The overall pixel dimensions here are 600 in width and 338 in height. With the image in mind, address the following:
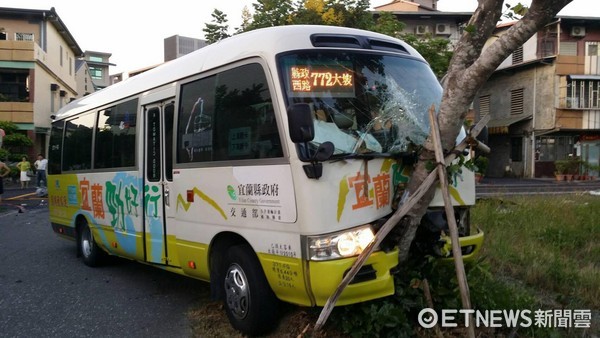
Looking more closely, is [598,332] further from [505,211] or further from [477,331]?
[505,211]

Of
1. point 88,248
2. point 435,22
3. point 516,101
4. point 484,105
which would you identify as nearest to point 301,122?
point 88,248

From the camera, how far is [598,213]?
27.6ft

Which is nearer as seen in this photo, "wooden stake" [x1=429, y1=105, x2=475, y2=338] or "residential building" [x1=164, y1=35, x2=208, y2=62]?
"wooden stake" [x1=429, y1=105, x2=475, y2=338]

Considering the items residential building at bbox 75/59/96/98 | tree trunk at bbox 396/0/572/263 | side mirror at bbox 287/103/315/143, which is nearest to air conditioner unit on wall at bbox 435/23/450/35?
tree trunk at bbox 396/0/572/263

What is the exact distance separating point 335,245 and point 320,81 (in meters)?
1.33

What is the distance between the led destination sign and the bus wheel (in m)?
1.50

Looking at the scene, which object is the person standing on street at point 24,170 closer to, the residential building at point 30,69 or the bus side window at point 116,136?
the residential building at point 30,69

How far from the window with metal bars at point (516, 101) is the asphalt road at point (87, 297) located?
30219 mm

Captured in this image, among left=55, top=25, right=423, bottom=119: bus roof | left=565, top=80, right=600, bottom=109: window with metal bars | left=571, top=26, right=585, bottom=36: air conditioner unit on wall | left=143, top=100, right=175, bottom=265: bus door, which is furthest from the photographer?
left=571, top=26, right=585, bottom=36: air conditioner unit on wall

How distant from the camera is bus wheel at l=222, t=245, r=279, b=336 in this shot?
4.23m

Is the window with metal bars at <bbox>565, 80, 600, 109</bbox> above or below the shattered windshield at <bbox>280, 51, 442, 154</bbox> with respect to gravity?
above

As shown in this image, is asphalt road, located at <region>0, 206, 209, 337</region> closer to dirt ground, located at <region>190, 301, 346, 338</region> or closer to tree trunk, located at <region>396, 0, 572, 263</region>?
dirt ground, located at <region>190, 301, 346, 338</region>

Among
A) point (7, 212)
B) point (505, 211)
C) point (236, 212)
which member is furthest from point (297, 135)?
point (7, 212)

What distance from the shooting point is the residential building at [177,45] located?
94.3 feet
